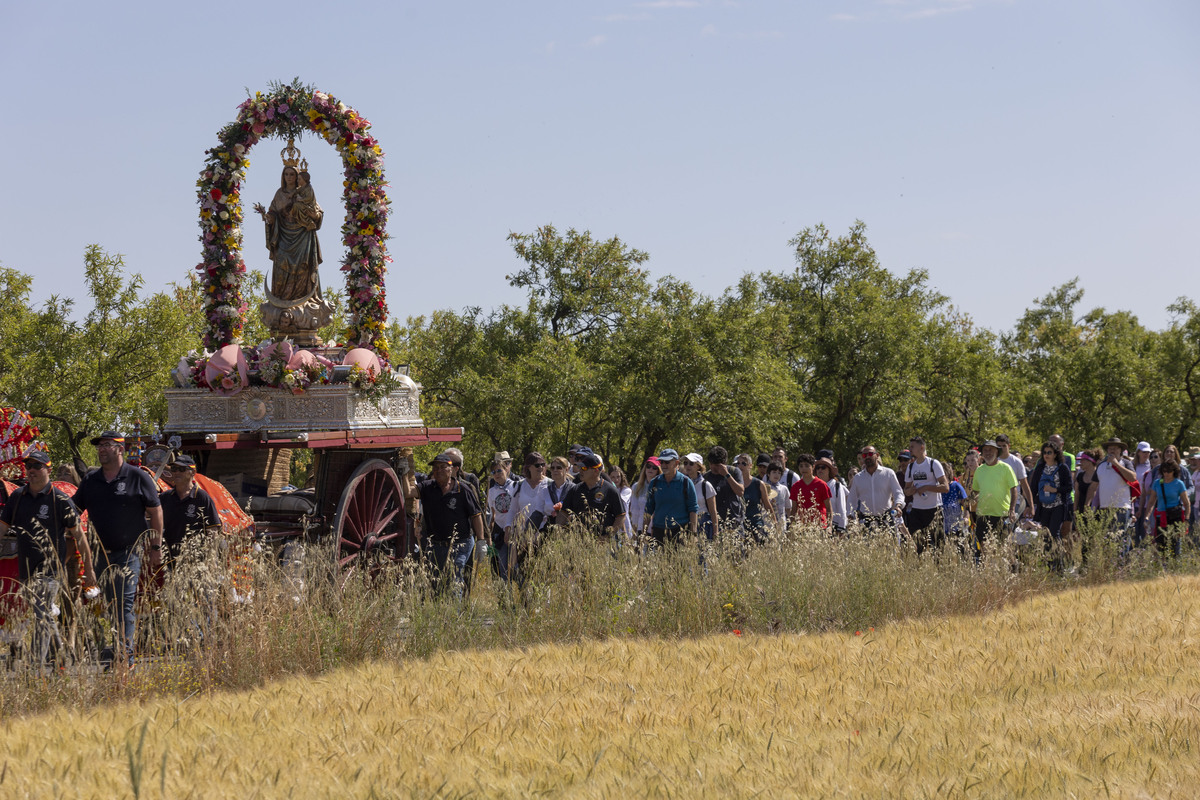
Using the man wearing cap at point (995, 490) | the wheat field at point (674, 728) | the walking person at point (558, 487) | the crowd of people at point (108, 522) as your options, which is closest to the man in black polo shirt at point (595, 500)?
the walking person at point (558, 487)

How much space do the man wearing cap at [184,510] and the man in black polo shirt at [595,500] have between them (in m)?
3.25

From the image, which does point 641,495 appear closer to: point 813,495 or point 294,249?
point 813,495

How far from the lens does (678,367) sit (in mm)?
31047

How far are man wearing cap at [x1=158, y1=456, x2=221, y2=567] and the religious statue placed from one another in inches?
152

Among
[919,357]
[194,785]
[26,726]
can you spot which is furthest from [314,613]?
[919,357]

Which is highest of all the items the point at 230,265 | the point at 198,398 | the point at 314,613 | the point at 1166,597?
the point at 230,265

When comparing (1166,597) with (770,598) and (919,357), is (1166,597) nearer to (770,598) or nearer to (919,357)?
(770,598)

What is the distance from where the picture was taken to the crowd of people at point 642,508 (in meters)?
8.28

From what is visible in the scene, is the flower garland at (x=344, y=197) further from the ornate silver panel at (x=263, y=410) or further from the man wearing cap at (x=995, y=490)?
the man wearing cap at (x=995, y=490)

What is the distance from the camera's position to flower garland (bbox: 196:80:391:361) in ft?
42.1

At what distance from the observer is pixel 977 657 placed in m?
8.38

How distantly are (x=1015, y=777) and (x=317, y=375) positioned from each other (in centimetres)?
807

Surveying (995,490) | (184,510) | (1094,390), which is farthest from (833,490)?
(1094,390)

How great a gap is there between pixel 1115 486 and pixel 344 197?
10.0 metres
